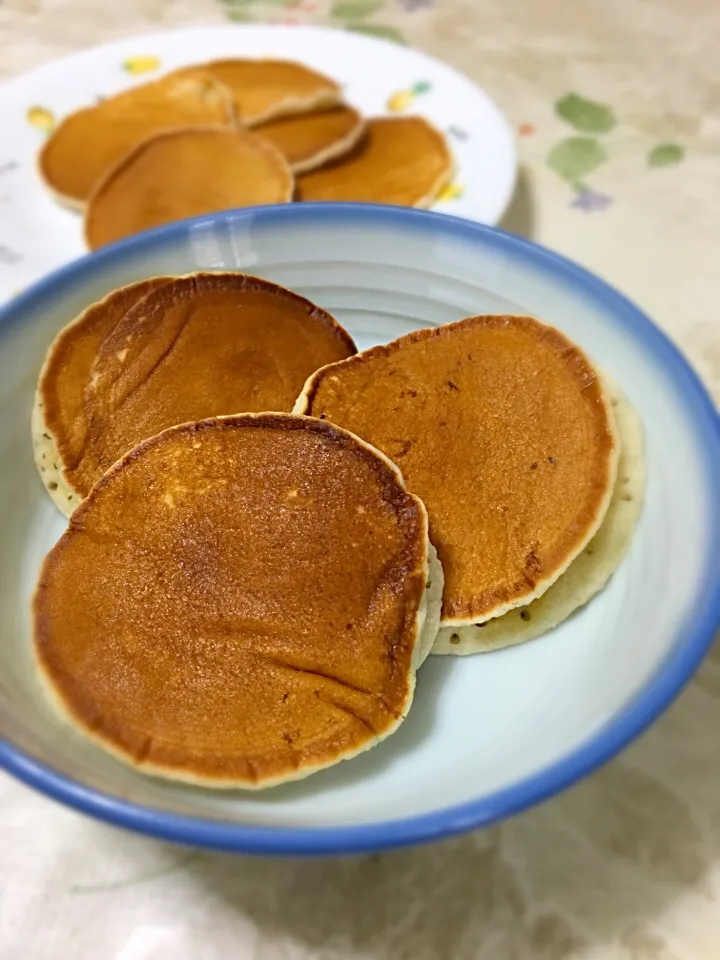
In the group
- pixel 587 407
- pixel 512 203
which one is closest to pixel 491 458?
pixel 587 407

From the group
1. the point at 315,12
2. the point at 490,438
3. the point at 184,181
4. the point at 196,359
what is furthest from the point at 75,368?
the point at 315,12

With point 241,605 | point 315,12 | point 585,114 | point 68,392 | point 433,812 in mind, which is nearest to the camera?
point 433,812

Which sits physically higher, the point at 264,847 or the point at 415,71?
the point at 415,71

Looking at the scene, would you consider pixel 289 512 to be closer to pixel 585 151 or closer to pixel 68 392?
pixel 68 392

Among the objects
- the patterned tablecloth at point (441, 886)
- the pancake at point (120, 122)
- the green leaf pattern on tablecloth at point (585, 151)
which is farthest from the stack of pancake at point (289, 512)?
the green leaf pattern on tablecloth at point (585, 151)

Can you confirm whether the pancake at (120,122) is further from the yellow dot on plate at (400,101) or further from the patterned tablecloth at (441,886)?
the patterned tablecloth at (441,886)

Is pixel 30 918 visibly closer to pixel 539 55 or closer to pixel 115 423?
pixel 115 423

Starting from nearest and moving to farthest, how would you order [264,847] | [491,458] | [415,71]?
[264,847], [491,458], [415,71]

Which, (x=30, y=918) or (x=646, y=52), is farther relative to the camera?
(x=646, y=52)
